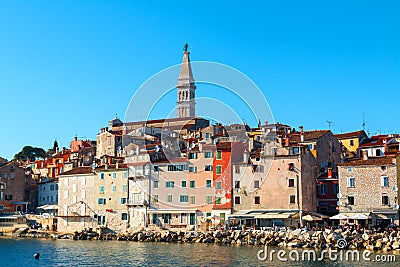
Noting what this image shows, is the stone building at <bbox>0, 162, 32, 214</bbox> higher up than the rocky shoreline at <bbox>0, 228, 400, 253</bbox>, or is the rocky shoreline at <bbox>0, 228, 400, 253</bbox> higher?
the stone building at <bbox>0, 162, 32, 214</bbox>

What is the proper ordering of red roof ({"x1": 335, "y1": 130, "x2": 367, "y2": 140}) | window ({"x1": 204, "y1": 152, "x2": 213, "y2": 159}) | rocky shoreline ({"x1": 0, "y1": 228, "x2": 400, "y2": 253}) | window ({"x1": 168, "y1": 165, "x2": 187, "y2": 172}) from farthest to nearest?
red roof ({"x1": 335, "y1": 130, "x2": 367, "y2": 140})
window ({"x1": 168, "y1": 165, "x2": 187, "y2": 172})
window ({"x1": 204, "y1": 152, "x2": 213, "y2": 159})
rocky shoreline ({"x1": 0, "y1": 228, "x2": 400, "y2": 253})

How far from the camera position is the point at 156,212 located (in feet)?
190

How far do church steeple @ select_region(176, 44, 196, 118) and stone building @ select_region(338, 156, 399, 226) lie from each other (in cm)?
6374

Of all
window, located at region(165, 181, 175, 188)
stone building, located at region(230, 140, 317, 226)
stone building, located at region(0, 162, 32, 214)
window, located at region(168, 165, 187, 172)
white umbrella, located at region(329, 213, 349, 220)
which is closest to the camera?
white umbrella, located at region(329, 213, 349, 220)

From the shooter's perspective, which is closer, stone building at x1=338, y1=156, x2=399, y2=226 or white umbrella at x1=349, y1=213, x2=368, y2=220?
white umbrella at x1=349, y1=213, x2=368, y2=220

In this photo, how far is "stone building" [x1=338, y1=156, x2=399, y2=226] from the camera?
164 feet

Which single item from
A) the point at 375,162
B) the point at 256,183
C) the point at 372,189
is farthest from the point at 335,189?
the point at 256,183

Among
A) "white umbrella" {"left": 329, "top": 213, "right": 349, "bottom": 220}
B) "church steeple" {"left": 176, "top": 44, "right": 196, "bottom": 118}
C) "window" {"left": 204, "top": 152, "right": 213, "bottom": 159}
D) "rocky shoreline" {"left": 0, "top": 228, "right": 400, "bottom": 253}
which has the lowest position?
"rocky shoreline" {"left": 0, "top": 228, "right": 400, "bottom": 253}

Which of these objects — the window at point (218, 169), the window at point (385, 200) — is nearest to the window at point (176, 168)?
the window at point (218, 169)

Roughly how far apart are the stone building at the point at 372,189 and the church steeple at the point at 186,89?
63744mm

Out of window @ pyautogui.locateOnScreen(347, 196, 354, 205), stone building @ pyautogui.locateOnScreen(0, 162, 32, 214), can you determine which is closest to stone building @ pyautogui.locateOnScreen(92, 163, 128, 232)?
stone building @ pyautogui.locateOnScreen(0, 162, 32, 214)

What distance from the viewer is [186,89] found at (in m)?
121

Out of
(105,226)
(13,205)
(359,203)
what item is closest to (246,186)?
(359,203)

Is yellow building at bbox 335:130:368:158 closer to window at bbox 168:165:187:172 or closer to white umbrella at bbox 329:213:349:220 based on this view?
white umbrella at bbox 329:213:349:220
